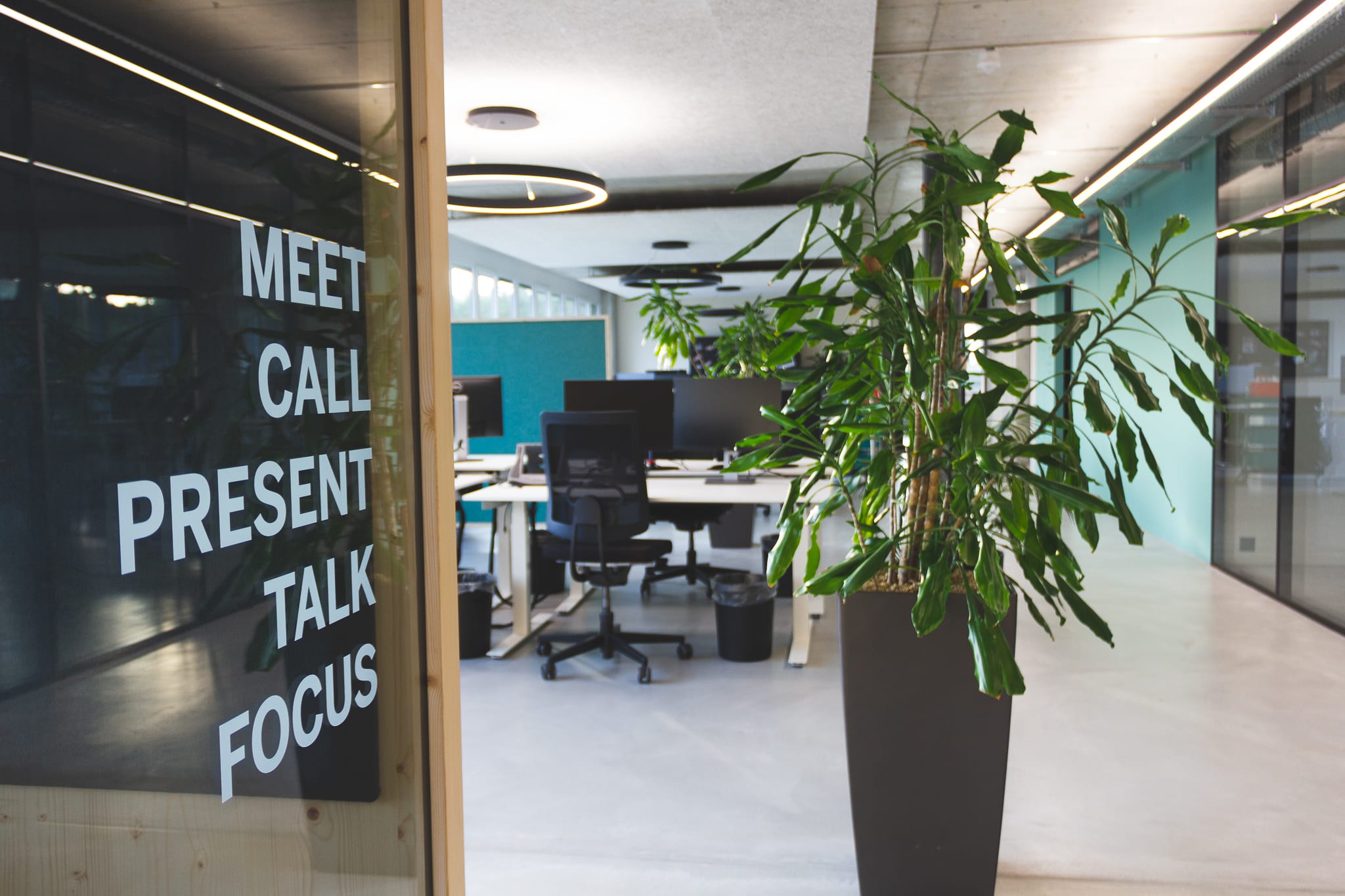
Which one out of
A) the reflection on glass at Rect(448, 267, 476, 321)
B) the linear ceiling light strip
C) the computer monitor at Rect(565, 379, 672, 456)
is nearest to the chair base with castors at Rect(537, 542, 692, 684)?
the computer monitor at Rect(565, 379, 672, 456)

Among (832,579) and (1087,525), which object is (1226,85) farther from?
(832,579)

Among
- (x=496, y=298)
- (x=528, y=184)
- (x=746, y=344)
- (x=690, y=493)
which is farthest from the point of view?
(x=496, y=298)

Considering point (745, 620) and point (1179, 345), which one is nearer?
point (745, 620)

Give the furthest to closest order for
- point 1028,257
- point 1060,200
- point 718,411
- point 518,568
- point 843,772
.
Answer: point 718,411 < point 518,568 < point 843,772 < point 1028,257 < point 1060,200

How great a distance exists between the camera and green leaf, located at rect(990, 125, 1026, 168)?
75.2 inches

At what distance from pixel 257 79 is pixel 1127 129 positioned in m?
7.22

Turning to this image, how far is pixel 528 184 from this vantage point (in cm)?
738

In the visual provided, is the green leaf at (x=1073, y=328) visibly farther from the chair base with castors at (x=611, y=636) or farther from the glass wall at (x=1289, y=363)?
the glass wall at (x=1289, y=363)


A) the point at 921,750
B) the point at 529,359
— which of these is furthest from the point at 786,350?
the point at 529,359

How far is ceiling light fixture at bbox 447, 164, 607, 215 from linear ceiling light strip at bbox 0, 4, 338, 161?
3.69 m

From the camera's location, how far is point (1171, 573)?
6.36 meters

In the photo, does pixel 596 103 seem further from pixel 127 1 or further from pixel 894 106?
pixel 127 1

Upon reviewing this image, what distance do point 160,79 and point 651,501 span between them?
3.71 meters

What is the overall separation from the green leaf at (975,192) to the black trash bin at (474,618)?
10.1ft
